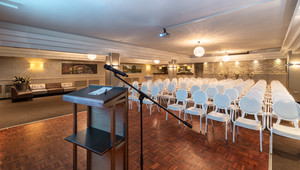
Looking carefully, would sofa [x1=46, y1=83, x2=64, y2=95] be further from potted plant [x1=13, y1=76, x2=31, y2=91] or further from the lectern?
the lectern

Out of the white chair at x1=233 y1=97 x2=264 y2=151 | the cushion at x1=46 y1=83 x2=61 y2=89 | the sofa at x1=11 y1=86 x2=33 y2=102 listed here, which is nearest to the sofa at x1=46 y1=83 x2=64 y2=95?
the cushion at x1=46 y1=83 x2=61 y2=89

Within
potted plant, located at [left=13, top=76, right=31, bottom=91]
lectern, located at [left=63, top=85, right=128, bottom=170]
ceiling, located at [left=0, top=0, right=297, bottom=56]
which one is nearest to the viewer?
lectern, located at [left=63, top=85, right=128, bottom=170]

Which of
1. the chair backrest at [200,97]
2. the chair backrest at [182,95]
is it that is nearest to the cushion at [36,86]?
the chair backrest at [182,95]

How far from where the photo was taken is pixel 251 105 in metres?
2.98

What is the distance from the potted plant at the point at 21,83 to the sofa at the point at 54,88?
1146 mm

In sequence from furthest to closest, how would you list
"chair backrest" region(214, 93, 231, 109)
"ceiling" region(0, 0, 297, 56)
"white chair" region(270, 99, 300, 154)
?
"chair backrest" region(214, 93, 231, 109) → "ceiling" region(0, 0, 297, 56) → "white chair" region(270, 99, 300, 154)

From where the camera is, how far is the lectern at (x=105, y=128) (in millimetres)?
1431

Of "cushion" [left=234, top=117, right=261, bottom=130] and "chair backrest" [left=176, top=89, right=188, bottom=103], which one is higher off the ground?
"chair backrest" [left=176, top=89, right=188, bottom=103]

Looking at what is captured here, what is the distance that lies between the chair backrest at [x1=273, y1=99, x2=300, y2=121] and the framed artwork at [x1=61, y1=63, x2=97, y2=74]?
1196 centimetres

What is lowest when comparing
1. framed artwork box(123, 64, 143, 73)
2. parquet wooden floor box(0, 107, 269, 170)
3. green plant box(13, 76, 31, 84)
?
parquet wooden floor box(0, 107, 269, 170)

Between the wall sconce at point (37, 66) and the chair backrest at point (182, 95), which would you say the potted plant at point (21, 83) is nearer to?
the wall sconce at point (37, 66)

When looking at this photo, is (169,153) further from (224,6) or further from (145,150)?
(224,6)

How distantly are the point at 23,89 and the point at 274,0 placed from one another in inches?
461

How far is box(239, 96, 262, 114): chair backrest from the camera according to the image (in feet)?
9.49
